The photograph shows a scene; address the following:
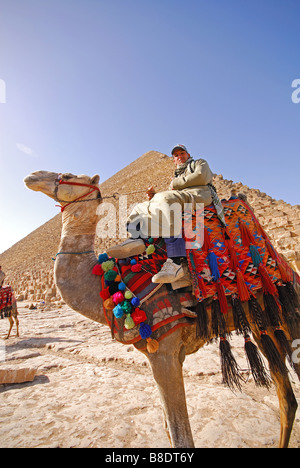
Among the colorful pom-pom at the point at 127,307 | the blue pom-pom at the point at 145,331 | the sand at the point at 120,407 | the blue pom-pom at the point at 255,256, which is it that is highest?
the blue pom-pom at the point at 255,256

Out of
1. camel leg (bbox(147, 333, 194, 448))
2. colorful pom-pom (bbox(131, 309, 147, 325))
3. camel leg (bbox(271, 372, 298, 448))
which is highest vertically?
colorful pom-pom (bbox(131, 309, 147, 325))

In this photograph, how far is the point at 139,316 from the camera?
1347mm

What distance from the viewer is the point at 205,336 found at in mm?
1422

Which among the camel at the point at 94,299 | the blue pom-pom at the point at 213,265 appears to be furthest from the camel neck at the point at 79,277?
the blue pom-pom at the point at 213,265

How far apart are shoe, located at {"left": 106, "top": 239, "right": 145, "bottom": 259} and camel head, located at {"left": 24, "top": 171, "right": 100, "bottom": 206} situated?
0.58 meters

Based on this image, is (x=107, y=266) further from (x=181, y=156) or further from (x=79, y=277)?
(x=181, y=156)

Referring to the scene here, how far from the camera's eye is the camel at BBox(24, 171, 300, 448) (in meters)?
1.28

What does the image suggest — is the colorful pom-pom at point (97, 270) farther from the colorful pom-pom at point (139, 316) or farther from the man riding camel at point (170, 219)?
the colorful pom-pom at point (139, 316)

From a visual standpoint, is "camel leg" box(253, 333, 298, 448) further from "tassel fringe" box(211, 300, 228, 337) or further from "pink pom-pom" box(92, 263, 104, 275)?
"pink pom-pom" box(92, 263, 104, 275)

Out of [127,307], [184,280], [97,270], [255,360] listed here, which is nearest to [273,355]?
[255,360]

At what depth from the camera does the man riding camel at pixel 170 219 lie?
1.46 m

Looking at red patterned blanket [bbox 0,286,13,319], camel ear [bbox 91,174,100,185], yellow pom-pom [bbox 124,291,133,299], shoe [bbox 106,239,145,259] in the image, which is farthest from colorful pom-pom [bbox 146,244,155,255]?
red patterned blanket [bbox 0,286,13,319]

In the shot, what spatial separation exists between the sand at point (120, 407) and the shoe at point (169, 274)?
125 cm
